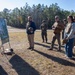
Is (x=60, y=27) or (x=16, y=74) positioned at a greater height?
(x=60, y=27)

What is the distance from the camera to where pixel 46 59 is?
29.1ft

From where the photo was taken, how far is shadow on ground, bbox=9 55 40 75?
7.17 metres

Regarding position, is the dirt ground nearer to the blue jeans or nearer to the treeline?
the blue jeans

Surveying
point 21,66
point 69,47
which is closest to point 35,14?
point 69,47

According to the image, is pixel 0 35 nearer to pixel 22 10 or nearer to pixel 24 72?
pixel 24 72

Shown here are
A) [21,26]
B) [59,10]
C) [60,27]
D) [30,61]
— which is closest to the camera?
[30,61]

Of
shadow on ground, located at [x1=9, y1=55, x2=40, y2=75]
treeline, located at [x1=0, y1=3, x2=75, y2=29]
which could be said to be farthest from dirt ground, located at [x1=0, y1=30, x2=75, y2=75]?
treeline, located at [x1=0, y1=3, x2=75, y2=29]

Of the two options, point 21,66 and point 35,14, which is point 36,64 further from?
point 35,14

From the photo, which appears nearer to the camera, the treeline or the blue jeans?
the blue jeans

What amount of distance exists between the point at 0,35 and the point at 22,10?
156 feet

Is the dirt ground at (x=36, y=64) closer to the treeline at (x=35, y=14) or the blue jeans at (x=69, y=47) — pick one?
the blue jeans at (x=69, y=47)

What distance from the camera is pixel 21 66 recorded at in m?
7.89

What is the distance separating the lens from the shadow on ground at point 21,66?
Answer: 282 inches

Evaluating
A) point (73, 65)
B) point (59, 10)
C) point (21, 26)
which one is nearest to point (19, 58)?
point (73, 65)
